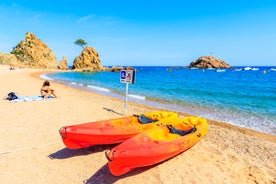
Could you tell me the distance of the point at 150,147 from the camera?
14.5 ft

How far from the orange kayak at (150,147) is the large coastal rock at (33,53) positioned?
9824cm

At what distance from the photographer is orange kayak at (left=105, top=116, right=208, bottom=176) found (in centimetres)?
394

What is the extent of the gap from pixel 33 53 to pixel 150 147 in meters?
107

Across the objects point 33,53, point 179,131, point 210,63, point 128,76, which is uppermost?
point 33,53

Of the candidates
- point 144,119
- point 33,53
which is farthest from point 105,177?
point 33,53

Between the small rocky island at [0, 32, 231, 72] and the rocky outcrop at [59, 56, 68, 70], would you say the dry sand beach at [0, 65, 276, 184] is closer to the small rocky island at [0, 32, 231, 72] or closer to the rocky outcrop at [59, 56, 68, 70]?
the small rocky island at [0, 32, 231, 72]

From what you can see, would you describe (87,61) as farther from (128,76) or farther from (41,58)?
(128,76)

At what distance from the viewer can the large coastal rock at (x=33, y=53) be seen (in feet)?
311

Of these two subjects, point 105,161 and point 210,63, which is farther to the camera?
point 210,63

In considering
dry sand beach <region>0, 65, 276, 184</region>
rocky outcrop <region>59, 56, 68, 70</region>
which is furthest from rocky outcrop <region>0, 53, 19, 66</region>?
dry sand beach <region>0, 65, 276, 184</region>

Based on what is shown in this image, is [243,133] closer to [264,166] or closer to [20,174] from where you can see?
[264,166]

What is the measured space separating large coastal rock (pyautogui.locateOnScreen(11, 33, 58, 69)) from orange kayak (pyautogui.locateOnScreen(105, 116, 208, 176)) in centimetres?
9824

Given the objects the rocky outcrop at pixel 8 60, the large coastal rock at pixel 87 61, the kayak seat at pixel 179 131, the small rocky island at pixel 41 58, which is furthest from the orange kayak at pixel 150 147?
the rocky outcrop at pixel 8 60

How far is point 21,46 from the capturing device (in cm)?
9881
